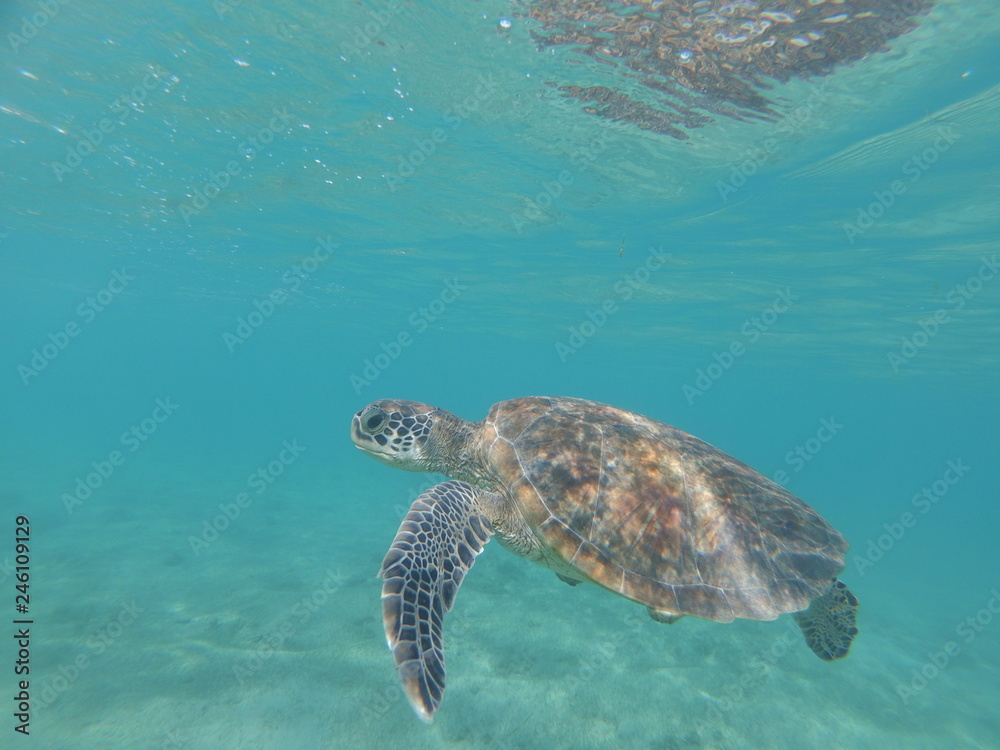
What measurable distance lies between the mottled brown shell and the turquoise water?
10.7 feet

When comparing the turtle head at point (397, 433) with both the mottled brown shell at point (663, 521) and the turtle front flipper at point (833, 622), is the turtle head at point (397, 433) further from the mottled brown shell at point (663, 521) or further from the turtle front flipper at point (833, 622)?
the turtle front flipper at point (833, 622)

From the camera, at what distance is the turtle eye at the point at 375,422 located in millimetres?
5395

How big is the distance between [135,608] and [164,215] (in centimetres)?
1985

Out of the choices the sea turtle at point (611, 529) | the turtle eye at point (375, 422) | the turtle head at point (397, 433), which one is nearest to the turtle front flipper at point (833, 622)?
the sea turtle at point (611, 529)

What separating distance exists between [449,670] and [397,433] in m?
4.08

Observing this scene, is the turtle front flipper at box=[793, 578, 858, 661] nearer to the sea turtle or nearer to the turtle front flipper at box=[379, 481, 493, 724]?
the sea turtle

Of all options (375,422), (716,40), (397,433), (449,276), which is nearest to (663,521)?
(397,433)

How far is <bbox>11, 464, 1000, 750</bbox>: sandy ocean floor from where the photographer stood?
5.45 meters

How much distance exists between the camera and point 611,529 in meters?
4.20

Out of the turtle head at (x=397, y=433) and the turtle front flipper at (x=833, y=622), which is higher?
the turtle front flipper at (x=833, y=622)

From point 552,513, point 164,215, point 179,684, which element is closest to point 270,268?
point 164,215

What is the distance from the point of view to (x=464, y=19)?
8.72 meters

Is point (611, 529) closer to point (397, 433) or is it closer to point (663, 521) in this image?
point (663, 521)

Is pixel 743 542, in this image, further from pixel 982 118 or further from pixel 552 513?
pixel 982 118
